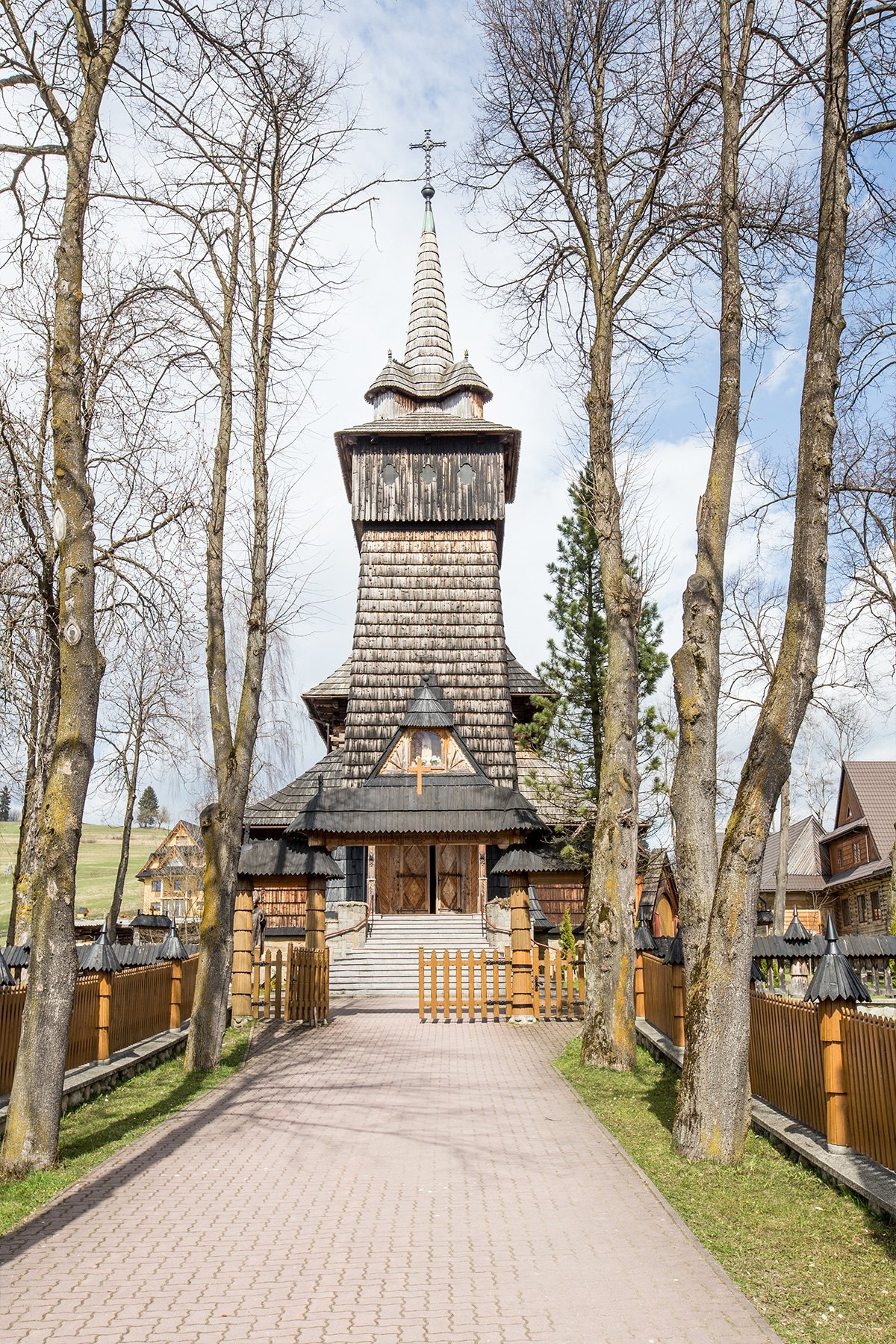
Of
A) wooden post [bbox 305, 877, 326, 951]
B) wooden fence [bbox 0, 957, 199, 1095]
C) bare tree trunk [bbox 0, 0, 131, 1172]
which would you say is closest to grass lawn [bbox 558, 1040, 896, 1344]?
bare tree trunk [bbox 0, 0, 131, 1172]

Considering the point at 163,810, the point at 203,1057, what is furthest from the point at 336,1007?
the point at 163,810

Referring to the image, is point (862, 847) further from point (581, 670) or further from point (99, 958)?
point (99, 958)

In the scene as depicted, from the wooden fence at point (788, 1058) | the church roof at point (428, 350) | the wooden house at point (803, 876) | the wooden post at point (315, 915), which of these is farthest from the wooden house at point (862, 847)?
the wooden fence at point (788, 1058)

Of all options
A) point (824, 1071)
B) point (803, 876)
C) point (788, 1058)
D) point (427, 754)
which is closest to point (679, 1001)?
point (788, 1058)

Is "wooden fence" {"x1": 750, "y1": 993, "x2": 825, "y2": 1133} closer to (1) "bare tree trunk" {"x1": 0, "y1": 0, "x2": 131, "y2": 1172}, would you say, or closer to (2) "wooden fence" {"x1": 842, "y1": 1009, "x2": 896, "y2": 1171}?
(2) "wooden fence" {"x1": 842, "y1": 1009, "x2": 896, "y2": 1171}

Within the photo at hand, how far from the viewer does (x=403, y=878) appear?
103 feet

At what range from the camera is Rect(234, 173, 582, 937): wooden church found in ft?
93.5

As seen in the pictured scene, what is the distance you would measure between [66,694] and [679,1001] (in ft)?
24.9

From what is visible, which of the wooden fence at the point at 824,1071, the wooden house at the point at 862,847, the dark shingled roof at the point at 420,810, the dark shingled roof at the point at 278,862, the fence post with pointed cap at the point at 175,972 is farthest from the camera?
the wooden house at the point at 862,847

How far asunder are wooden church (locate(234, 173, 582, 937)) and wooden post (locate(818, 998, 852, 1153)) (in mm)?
19244

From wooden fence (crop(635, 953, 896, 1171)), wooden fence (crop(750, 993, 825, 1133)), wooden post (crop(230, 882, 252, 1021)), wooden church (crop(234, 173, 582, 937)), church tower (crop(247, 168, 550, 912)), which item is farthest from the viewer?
church tower (crop(247, 168, 550, 912))

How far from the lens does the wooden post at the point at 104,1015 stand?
37.6 ft

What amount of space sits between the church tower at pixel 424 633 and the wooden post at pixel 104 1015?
16079 millimetres

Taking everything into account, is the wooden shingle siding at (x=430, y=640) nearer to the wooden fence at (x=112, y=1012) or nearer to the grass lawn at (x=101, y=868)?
the wooden fence at (x=112, y=1012)
